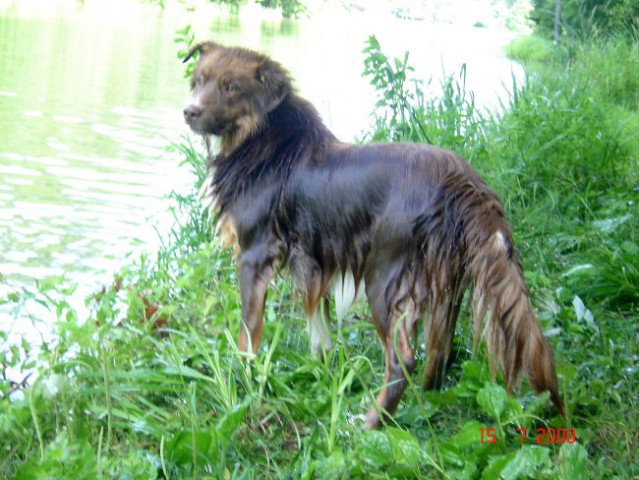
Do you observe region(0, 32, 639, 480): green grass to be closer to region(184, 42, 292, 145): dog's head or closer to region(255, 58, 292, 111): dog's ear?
region(184, 42, 292, 145): dog's head

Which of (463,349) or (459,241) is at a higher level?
(459,241)

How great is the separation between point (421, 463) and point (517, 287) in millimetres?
787

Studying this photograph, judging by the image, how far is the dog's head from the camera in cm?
466

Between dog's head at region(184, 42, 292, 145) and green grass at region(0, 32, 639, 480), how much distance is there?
3.00 feet

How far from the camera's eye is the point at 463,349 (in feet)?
14.7

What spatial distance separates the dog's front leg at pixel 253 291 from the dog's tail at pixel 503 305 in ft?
3.77

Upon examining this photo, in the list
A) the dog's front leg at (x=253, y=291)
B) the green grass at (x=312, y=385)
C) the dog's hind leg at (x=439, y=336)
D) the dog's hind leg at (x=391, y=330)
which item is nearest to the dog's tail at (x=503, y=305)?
the green grass at (x=312, y=385)

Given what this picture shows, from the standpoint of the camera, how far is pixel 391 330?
3918 mm

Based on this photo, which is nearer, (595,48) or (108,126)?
(595,48)

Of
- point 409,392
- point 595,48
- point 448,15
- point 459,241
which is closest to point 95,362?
point 409,392

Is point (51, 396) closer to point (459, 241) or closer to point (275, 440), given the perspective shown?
point (275, 440)

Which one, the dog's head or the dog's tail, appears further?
the dog's head
